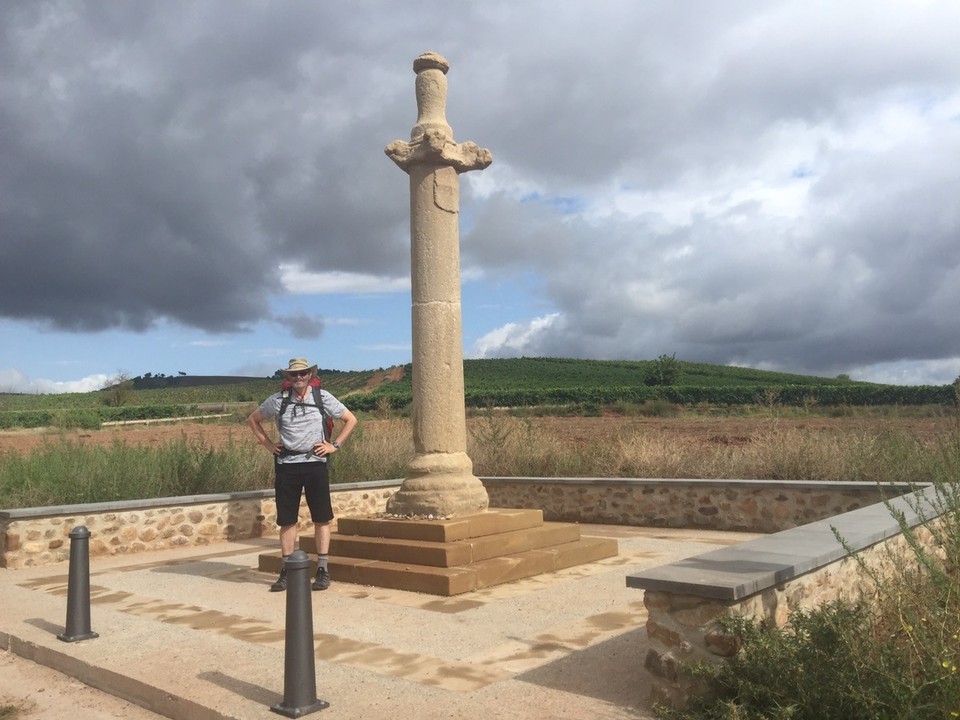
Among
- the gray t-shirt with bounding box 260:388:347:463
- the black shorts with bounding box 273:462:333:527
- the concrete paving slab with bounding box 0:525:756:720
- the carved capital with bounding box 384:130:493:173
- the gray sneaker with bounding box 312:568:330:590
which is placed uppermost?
the carved capital with bounding box 384:130:493:173

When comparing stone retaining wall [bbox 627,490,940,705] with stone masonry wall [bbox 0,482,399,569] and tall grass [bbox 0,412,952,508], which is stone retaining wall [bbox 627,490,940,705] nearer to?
tall grass [bbox 0,412,952,508]

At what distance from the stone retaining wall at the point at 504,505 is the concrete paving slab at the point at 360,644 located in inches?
34.4

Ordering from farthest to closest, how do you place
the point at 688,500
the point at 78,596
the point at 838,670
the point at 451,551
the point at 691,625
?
the point at 688,500 → the point at 451,551 → the point at 78,596 → the point at 691,625 → the point at 838,670

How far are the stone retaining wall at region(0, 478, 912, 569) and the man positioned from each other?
3.30m

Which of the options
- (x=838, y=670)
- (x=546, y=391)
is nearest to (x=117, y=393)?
(x=546, y=391)

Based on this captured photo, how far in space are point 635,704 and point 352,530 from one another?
4.72m

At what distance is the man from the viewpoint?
23.9ft

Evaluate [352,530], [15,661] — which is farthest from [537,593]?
[15,661]

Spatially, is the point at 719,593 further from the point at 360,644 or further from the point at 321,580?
the point at 321,580

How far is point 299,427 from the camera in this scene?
24.0 feet

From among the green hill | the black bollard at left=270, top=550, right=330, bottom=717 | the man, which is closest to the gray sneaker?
the man

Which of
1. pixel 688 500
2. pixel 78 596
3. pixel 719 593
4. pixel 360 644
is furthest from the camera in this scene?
pixel 688 500

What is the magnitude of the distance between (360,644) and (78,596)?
201 centimetres

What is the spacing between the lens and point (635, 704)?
4.14 meters
